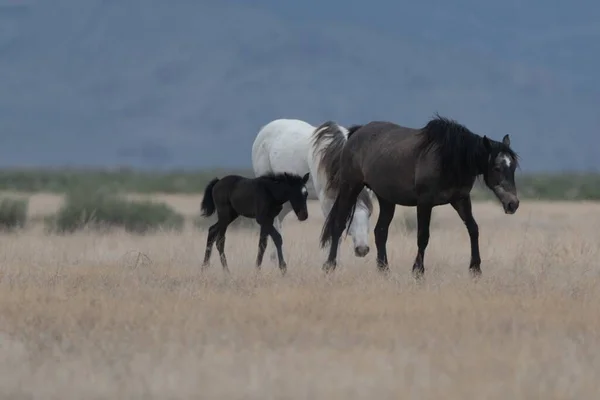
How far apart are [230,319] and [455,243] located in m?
9.21

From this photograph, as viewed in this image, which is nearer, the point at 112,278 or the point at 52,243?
the point at 112,278

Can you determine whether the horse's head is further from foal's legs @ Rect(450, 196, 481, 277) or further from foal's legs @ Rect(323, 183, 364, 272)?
foal's legs @ Rect(450, 196, 481, 277)

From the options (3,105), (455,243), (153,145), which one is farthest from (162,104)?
(455,243)

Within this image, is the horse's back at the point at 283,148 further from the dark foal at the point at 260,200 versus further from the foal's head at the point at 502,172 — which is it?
the foal's head at the point at 502,172

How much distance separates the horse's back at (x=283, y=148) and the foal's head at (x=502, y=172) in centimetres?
378

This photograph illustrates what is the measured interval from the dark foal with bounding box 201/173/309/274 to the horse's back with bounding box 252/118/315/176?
1238 mm

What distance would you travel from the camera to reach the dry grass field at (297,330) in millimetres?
6613

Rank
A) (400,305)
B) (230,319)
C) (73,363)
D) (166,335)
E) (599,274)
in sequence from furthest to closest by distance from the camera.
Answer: (599,274), (400,305), (230,319), (166,335), (73,363)

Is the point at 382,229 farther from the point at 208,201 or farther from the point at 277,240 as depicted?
the point at 208,201

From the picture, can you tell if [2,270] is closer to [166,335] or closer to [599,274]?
[166,335]

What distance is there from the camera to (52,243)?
16781 mm

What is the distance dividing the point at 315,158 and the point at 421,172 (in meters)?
2.40

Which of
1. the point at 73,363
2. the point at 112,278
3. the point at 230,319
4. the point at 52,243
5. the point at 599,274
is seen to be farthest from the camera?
the point at 52,243

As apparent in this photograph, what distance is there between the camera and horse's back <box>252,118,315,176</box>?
48.3 feet
